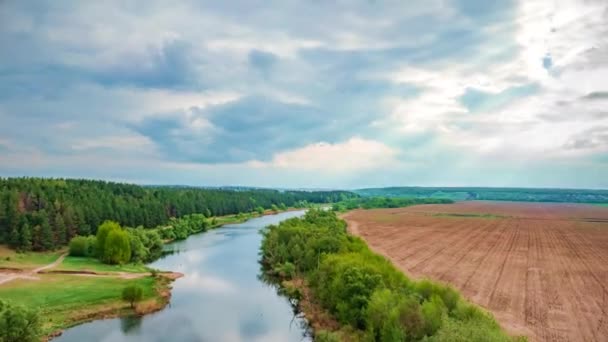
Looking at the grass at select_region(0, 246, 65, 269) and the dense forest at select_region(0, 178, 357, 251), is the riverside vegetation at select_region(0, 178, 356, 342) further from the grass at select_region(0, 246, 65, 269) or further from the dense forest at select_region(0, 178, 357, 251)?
the dense forest at select_region(0, 178, 357, 251)

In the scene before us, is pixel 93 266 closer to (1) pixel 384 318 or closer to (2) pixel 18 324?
(2) pixel 18 324

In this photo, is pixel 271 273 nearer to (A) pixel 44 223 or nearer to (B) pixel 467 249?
(B) pixel 467 249

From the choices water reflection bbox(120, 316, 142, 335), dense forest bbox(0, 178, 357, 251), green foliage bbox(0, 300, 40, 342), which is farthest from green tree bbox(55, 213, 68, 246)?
green foliage bbox(0, 300, 40, 342)

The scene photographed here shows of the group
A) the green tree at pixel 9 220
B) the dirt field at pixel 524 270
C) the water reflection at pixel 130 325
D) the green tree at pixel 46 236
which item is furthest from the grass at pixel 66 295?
the dirt field at pixel 524 270

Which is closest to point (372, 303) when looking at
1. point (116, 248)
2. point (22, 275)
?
point (22, 275)

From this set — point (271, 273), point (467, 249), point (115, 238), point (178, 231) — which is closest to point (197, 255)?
point (115, 238)

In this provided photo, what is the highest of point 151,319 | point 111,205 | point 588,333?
point 111,205

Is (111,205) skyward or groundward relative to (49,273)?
skyward
